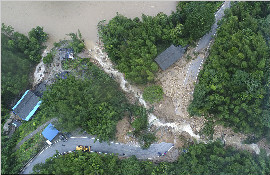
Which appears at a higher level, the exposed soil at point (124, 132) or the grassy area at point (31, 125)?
the exposed soil at point (124, 132)

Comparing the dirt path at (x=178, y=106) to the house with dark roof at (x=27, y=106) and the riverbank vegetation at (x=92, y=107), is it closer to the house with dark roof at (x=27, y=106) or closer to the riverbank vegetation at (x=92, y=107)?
the riverbank vegetation at (x=92, y=107)

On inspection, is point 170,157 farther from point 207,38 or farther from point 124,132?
point 207,38

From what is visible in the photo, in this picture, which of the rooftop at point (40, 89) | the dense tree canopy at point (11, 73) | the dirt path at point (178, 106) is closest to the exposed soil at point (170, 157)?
the dirt path at point (178, 106)

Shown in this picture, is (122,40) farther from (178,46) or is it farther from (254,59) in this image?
(254,59)

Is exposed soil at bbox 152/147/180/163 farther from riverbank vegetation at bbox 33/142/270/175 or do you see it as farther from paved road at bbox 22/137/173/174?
riverbank vegetation at bbox 33/142/270/175

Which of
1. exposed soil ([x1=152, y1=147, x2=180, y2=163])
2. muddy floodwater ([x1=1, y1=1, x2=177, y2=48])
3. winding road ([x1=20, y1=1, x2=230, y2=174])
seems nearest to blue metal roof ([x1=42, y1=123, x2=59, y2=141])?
winding road ([x1=20, y1=1, x2=230, y2=174])

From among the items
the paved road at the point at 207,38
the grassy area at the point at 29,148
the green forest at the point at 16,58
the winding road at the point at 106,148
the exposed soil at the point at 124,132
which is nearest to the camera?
the grassy area at the point at 29,148
